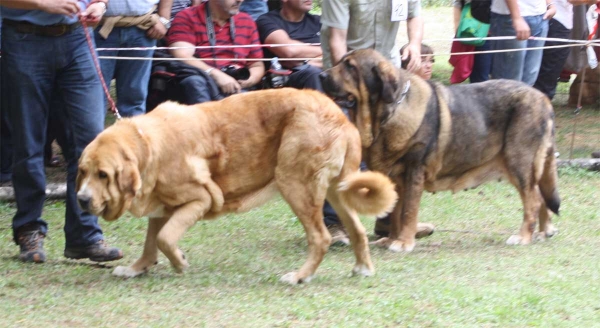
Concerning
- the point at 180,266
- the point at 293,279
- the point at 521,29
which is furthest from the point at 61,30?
the point at 521,29

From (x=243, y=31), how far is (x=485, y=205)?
9.42ft

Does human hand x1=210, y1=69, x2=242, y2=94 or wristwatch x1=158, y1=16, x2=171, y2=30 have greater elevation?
wristwatch x1=158, y1=16, x2=171, y2=30

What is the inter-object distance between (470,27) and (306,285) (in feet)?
17.8

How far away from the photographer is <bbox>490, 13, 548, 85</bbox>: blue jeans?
966cm

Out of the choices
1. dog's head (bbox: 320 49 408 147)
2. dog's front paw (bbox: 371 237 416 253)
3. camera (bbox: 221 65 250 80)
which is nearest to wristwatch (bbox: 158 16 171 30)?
camera (bbox: 221 65 250 80)

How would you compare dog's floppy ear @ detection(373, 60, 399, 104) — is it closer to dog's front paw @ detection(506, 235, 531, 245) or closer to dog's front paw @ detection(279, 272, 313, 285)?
dog's front paw @ detection(506, 235, 531, 245)

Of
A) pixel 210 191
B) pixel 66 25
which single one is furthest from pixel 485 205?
pixel 66 25

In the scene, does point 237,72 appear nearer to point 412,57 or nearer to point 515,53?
point 412,57

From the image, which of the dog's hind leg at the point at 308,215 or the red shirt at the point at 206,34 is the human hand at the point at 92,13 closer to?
the dog's hind leg at the point at 308,215

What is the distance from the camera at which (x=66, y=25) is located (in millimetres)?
6008

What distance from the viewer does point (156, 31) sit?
841 cm

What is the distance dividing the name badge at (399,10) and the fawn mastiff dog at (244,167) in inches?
61.4

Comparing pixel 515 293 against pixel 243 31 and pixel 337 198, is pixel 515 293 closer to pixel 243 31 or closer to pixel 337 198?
pixel 337 198

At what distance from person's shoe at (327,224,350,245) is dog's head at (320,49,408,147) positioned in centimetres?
74
